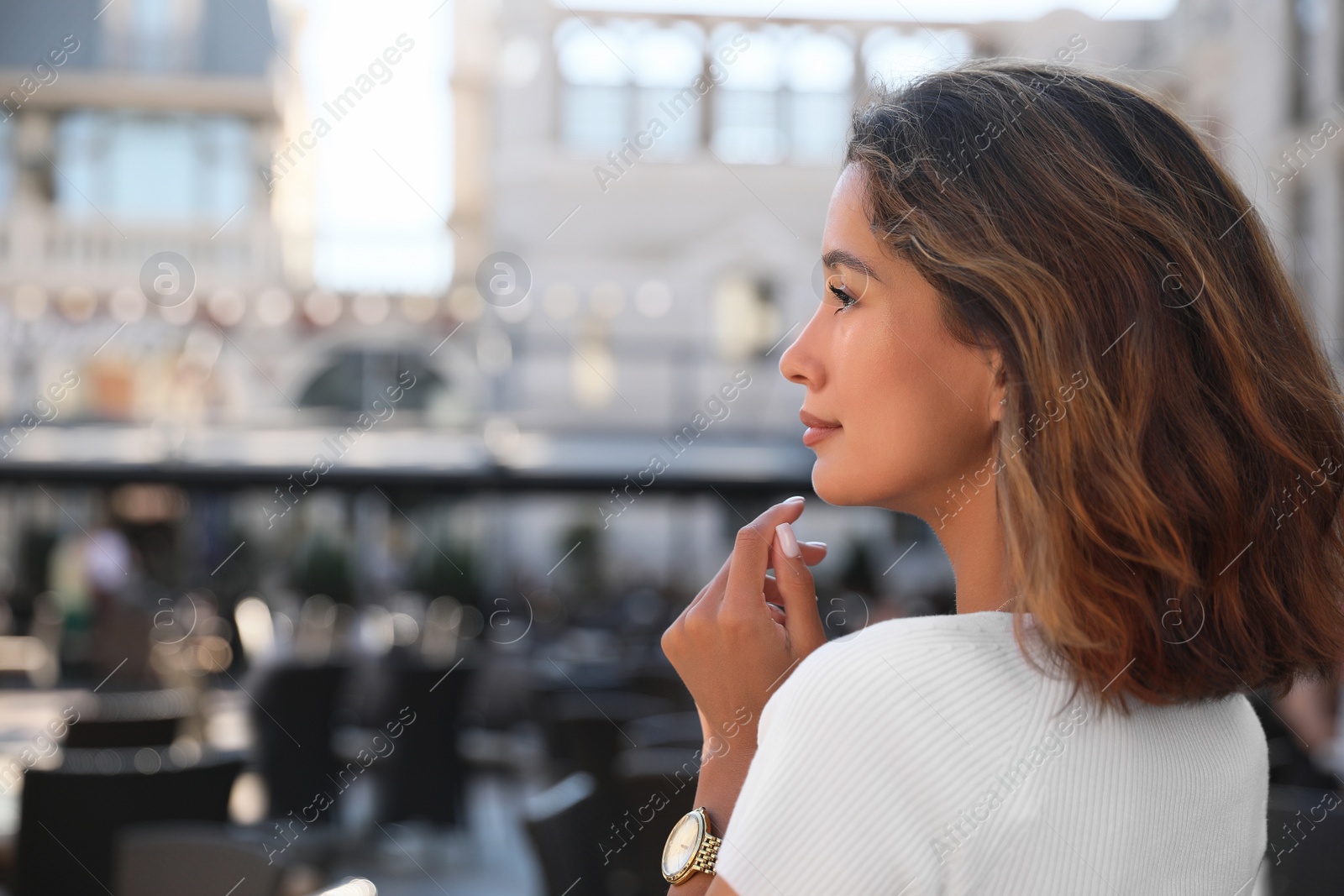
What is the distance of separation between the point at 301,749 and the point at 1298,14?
14.5 metres

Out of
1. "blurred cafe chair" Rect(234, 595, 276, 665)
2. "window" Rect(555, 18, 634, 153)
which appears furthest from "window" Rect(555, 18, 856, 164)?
"blurred cafe chair" Rect(234, 595, 276, 665)

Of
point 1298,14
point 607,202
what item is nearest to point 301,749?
Answer: point 1298,14

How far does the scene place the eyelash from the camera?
1026 mm

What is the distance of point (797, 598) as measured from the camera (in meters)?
1.05

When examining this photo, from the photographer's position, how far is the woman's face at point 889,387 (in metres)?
0.97

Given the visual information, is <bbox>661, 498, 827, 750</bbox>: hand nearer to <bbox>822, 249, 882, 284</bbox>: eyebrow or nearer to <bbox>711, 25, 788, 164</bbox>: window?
<bbox>822, 249, 882, 284</bbox>: eyebrow

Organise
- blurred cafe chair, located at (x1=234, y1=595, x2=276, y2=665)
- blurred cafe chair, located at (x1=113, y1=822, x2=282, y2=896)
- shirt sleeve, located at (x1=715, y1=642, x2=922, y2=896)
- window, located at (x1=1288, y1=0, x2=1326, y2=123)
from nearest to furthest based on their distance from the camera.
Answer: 1. shirt sleeve, located at (x1=715, y1=642, x2=922, y2=896)
2. blurred cafe chair, located at (x1=113, y1=822, x2=282, y2=896)
3. blurred cafe chair, located at (x1=234, y1=595, x2=276, y2=665)
4. window, located at (x1=1288, y1=0, x2=1326, y2=123)

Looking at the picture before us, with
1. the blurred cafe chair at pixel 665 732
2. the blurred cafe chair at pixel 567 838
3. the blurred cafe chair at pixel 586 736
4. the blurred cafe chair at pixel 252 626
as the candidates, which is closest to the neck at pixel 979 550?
the blurred cafe chair at pixel 567 838

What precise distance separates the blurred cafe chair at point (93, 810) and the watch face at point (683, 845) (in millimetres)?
3226

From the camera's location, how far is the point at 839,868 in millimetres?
784

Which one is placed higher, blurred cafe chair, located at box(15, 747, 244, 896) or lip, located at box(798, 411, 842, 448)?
lip, located at box(798, 411, 842, 448)

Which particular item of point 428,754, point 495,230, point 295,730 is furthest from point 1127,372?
point 495,230

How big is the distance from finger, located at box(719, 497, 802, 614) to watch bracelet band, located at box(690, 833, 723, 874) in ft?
0.62

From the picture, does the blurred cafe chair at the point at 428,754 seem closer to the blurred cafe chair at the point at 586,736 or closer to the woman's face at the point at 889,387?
the blurred cafe chair at the point at 586,736
